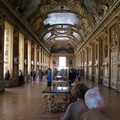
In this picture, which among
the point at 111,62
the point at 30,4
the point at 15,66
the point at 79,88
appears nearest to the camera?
the point at 79,88

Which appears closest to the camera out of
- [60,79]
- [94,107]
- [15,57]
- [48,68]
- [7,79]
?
[94,107]

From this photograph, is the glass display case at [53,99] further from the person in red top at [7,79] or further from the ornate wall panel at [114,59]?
the person in red top at [7,79]

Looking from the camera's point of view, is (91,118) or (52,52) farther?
(52,52)

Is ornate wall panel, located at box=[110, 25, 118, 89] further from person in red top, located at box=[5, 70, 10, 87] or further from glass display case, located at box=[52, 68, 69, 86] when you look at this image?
person in red top, located at box=[5, 70, 10, 87]

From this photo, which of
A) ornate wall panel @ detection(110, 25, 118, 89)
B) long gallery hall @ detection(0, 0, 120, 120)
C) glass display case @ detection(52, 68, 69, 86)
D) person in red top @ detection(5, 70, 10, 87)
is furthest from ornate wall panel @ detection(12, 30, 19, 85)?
ornate wall panel @ detection(110, 25, 118, 89)

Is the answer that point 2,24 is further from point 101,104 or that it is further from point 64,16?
point 64,16

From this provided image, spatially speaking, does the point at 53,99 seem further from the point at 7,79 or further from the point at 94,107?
the point at 7,79

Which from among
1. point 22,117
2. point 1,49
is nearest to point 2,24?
point 1,49

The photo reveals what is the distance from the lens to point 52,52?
1838 inches

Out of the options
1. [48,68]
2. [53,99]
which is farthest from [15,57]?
[53,99]

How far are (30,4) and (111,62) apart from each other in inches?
388

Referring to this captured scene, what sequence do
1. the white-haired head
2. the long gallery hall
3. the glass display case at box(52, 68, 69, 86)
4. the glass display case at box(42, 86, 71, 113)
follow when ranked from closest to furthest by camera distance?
the white-haired head, the glass display case at box(42, 86, 71, 113), the long gallery hall, the glass display case at box(52, 68, 69, 86)

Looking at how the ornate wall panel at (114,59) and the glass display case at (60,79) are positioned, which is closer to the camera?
the glass display case at (60,79)

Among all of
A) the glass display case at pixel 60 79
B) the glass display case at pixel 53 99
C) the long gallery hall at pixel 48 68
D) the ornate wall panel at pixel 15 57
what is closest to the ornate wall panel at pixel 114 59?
the long gallery hall at pixel 48 68
